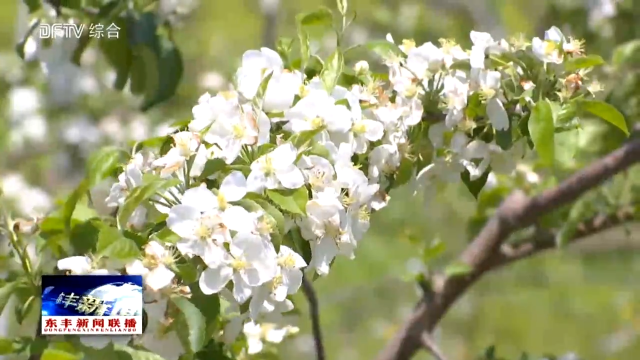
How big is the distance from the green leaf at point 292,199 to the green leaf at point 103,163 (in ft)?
0.43

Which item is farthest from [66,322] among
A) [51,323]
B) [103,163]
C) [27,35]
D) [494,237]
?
[494,237]

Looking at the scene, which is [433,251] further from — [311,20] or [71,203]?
[71,203]

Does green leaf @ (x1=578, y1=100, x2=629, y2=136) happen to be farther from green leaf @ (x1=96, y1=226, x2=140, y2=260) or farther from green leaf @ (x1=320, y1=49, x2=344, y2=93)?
green leaf @ (x1=96, y1=226, x2=140, y2=260)

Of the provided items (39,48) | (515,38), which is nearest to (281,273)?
(515,38)

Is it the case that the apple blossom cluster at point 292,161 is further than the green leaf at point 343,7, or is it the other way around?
the green leaf at point 343,7

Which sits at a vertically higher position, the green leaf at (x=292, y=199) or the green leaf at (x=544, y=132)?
the green leaf at (x=292, y=199)

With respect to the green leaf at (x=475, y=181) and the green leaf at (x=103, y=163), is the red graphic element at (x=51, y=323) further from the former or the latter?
the green leaf at (x=475, y=181)

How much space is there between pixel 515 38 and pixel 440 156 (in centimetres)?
11

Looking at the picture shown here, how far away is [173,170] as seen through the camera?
1.60ft

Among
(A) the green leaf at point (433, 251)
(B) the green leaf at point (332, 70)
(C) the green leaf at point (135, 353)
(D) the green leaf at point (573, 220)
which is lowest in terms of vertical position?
(D) the green leaf at point (573, 220)

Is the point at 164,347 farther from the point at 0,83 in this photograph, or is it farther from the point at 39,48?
the point at 0,83

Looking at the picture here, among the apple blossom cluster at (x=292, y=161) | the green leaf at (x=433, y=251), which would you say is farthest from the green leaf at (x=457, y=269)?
the apple blossom cluster at (x=292, y=161)

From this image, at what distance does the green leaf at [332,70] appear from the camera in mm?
550

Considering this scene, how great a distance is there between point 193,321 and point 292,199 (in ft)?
0.32
